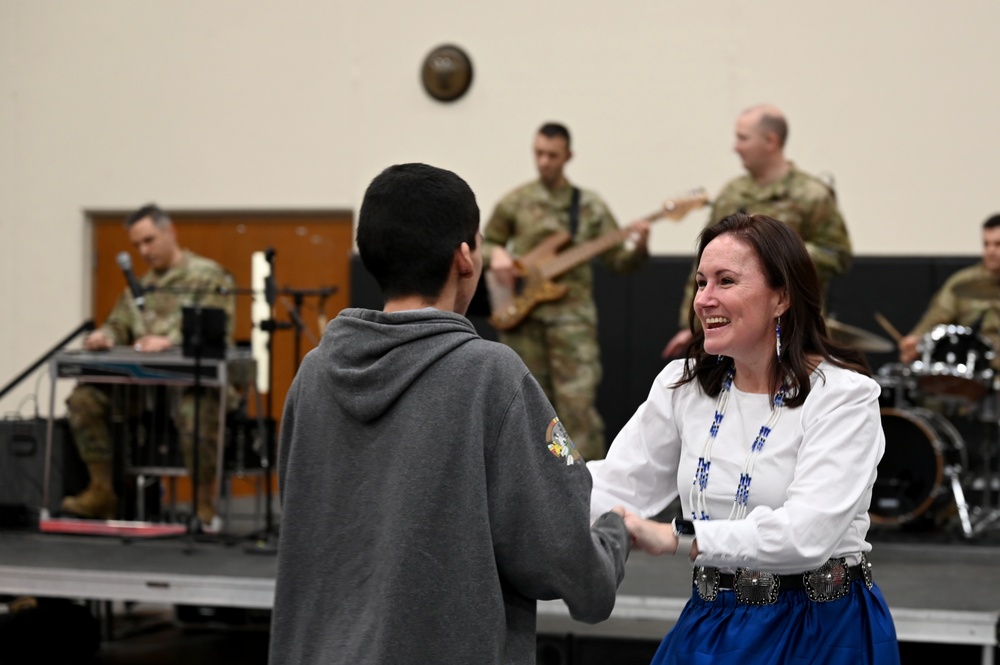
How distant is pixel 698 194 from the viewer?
6.37 m

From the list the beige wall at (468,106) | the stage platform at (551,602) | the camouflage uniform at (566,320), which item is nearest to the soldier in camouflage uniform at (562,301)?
the camouflage uniform at (566,320)

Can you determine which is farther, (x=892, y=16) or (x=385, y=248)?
(x=892, y=16)

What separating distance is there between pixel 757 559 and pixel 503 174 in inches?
265

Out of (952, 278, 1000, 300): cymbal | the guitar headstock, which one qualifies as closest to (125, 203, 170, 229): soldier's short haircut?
the guitar headstock

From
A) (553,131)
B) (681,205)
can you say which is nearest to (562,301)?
(681,205)

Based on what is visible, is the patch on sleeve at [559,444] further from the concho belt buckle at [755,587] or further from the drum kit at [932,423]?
the drum kit at [932,423]

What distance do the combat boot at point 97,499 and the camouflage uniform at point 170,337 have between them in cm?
6

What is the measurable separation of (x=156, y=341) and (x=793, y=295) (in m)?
4.40

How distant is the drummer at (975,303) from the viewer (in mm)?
6348

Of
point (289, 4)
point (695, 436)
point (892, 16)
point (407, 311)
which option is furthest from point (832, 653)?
point (289, 4)

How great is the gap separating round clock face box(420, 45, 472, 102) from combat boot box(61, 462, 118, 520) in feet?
12.1

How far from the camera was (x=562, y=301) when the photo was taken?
631 cm

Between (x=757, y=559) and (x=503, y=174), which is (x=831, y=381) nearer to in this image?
(x=757, y=559)

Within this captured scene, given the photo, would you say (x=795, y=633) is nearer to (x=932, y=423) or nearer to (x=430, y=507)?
(x=430, y=507)
